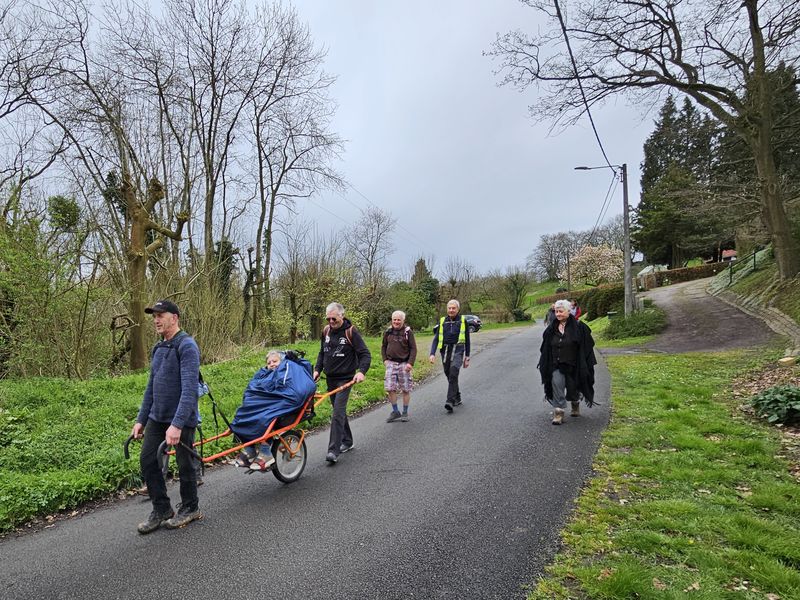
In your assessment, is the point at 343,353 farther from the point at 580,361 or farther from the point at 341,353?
the point at 580,361

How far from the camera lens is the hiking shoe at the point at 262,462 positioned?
4477 millimetres

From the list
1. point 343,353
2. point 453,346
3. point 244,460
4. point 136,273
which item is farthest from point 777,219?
point 136,273

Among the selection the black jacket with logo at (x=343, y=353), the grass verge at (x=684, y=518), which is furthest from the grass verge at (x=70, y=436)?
the grass verge at (x=684, y=518)

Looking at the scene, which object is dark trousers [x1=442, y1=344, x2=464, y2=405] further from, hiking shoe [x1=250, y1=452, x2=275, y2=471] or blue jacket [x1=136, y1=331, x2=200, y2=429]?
blue jacket [x1=136, y1=331, x2=200, y2=429]

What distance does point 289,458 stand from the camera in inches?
195

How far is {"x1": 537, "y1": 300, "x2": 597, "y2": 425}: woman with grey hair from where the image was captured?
22.8 feet

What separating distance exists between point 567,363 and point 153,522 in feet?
18.5

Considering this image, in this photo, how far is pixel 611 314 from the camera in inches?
917

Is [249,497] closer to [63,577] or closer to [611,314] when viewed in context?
[63,577]

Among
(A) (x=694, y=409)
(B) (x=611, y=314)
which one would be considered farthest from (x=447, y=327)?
(B) (x=611, y=314)

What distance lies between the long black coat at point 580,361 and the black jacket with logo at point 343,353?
114 inches

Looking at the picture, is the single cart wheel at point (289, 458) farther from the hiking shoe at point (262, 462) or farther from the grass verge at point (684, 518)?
the grass verge at point (684, 518)

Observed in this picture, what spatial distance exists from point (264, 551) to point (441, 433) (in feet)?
11.7

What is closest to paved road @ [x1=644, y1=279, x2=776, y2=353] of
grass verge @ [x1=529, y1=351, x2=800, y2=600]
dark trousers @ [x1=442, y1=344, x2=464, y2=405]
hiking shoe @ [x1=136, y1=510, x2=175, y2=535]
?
grass verge @ [x1=529, y1=351, x2=800, y2=600]
